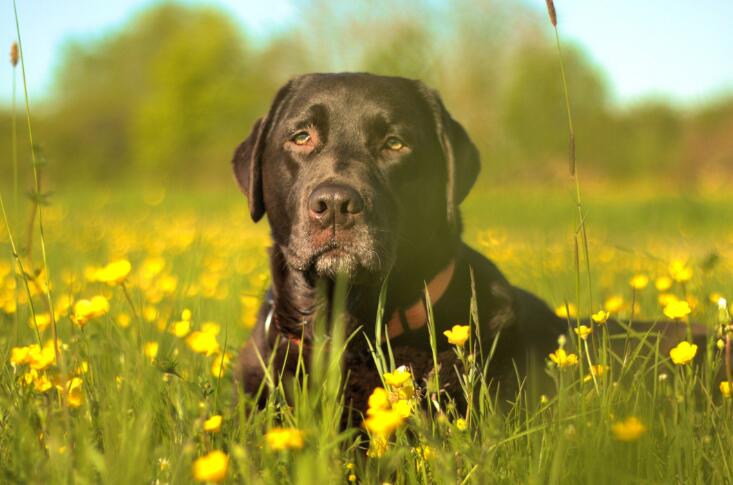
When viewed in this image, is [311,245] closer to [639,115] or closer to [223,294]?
[223,294]

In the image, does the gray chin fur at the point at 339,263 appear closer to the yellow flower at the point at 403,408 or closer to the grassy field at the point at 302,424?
the grassy field at the point at 302,424

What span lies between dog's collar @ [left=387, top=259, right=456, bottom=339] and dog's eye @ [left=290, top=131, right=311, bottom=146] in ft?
2.54

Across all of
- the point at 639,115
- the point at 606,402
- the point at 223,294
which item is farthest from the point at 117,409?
the point at 639,115

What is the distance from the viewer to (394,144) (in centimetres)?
316

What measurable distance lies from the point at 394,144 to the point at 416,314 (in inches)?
28.1

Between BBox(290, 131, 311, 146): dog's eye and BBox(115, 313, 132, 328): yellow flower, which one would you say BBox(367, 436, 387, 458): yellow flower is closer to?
BBox(290, 131, 311, 146): dog's eye

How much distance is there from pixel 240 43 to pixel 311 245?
4713 centimetres

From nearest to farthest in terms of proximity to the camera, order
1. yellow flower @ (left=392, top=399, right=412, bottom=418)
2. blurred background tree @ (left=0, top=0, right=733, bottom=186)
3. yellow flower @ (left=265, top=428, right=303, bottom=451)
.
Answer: yellow flower @ (left=265, top=428, right=303, bottom=451) < yellow flower @ (left=392, top=399, right=412, bottom=418) < blurred background tree @ (left=0, top=0, right=733, bottom=186)

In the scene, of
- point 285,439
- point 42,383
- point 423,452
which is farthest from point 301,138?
point 285,439

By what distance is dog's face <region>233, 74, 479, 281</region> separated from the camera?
287 centimetres

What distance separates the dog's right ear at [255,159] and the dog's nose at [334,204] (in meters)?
0.58

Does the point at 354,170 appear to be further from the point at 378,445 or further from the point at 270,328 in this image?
the point at 378,445

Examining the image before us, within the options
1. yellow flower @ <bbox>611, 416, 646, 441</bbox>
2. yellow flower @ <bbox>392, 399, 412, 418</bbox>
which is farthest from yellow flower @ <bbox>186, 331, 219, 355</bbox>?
yellow flower @ <bbox>611, 416, 646, 441</bbox>

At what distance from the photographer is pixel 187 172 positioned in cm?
3356
